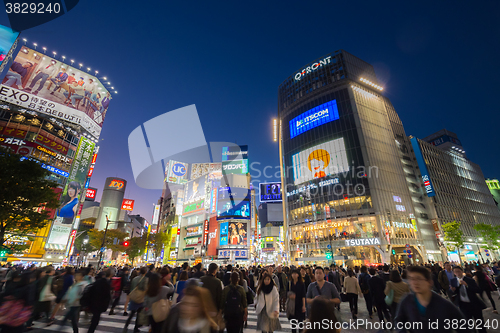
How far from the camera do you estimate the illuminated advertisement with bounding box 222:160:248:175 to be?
72.1 metres

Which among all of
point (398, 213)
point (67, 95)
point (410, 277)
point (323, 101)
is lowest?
point (410, 277)

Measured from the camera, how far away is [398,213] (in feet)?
161

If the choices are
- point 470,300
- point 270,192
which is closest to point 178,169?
point 270,192

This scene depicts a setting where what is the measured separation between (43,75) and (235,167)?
47669mm

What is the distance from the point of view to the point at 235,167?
2862 inches

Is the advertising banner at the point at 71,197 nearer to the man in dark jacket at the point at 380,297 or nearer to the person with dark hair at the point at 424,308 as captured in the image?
the man in dark jacket at the point at 380,297

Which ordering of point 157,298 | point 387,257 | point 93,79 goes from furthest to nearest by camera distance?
point 93,79 < point 387,257 < point 157,298

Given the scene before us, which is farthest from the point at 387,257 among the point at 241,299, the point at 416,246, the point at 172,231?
the point at 172,231

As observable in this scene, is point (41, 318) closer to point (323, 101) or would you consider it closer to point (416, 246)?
point (416, 246)

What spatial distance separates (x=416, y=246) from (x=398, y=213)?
7.06m

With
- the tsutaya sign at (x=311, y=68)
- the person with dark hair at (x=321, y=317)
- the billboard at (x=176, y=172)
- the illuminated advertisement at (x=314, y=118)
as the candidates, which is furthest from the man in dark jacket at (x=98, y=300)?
the billboard at (x=176, y=172)

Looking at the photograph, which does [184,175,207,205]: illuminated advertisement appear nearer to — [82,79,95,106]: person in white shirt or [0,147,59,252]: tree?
[82,79,95,106]: person in white shirt

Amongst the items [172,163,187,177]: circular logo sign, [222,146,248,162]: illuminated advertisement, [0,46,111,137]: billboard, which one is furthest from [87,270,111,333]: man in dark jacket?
[172,163,187,177]: circular logo sign

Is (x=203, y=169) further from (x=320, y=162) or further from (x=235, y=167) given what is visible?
(x=320, y=162)
